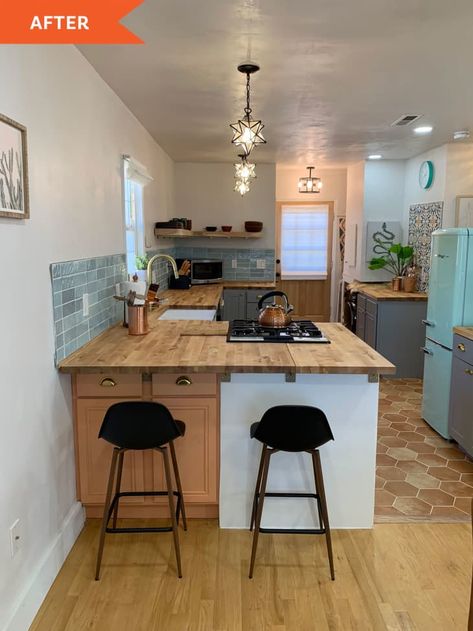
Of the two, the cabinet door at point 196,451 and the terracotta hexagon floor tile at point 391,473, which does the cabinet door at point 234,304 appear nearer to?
the terracotta hexagon floor tile at point 391,473

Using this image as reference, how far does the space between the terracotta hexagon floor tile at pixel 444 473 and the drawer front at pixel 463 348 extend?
728 millimetres

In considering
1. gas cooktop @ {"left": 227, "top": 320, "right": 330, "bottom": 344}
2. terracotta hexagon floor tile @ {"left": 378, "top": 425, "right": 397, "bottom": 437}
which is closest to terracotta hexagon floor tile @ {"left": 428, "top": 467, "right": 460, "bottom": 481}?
terracotta hexagon floor tile @ {"left": 378, "top": 425, "right": 397, "bottom": 437}

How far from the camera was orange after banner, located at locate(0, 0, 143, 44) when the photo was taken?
1803 millimetres

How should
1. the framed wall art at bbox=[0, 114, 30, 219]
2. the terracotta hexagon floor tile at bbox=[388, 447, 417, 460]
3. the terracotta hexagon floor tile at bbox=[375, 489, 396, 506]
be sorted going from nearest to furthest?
the framed wall art at bbox=[0, 114, 30, 219]
the terracotta hexagon floor tile at bbox=[375, 489, 396, 506]
the terracotta hexagon floor tile at bbox=[388, 447, 417, 460]

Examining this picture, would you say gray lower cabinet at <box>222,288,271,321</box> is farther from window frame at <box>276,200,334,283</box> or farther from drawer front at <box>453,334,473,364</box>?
drawer front at <box>453,334,473,364</box>

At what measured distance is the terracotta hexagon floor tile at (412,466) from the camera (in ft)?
10.5

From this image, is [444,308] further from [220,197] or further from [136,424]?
[220,197]

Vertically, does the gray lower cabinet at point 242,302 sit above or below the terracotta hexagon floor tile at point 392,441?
above

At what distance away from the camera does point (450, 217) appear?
5.04m

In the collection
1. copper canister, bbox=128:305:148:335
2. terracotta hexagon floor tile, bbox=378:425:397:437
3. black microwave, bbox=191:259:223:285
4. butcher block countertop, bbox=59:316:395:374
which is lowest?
terracotta hexagon floor tile, bbox=378:425:397:437

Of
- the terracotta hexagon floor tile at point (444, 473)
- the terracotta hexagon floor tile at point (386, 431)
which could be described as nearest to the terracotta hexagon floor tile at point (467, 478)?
the terracotta hexagon floor tile at point (444, 473)

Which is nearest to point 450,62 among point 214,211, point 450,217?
point 450,217

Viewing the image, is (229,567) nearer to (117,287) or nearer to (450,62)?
(117,287)

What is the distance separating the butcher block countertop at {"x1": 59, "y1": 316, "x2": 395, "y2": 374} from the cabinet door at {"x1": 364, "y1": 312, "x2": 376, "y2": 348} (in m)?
2.36
